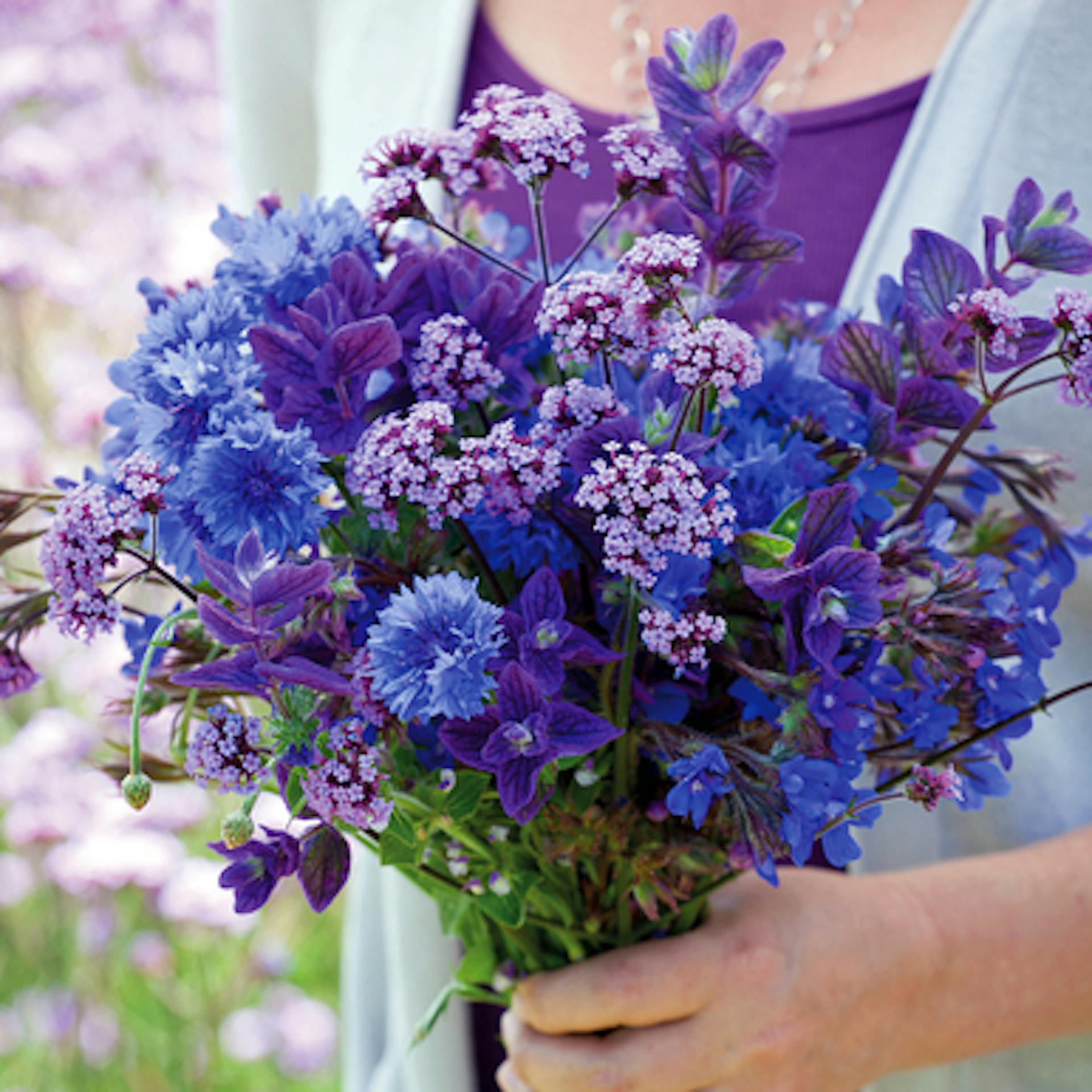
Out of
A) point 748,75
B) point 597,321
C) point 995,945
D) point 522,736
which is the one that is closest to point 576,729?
point 522,736

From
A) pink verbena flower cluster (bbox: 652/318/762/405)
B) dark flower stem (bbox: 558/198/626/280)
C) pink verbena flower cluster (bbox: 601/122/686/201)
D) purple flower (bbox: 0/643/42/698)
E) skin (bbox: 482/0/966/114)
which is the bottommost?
purple flower (bbox: 0/643/42/698)

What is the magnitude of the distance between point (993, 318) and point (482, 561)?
0.58ft

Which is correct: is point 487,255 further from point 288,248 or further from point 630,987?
point 630,987

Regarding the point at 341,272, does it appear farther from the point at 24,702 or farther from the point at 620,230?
the point at 24,702

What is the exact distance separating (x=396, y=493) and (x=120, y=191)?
1895mm

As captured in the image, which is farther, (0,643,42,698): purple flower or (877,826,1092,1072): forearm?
(877,826,1092,1072): forearm

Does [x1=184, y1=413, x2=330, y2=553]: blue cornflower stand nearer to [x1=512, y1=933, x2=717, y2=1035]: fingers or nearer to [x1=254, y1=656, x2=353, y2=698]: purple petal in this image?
[x1=254, y1=656, x2=353, y2=698]: purple petal

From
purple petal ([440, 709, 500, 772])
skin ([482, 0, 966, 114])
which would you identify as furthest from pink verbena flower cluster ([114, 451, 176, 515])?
skin ([482, 0, 966, 114])

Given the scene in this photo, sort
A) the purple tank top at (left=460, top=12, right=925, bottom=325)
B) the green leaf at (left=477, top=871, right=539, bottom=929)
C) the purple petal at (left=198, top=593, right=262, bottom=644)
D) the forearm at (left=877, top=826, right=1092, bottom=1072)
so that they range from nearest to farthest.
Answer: the purple petal at (left=198, top=593, right=262, bottom=644) < the green leaf at (left=477, top=871, right=539, bottom=929) < the forearm at (left=877, top=826, right=1092, bottom=1072) < the purple tank top at (left=460, top=12, right=925, bottom=325)

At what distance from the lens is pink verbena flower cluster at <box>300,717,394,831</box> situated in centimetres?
31

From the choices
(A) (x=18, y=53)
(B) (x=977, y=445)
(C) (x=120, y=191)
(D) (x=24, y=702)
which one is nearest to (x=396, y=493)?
(B) (x=977, y=445)

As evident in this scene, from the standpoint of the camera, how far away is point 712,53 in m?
0.38

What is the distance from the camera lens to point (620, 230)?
0.50 meters

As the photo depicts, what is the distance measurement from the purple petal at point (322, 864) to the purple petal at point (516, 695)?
0.22 feet
